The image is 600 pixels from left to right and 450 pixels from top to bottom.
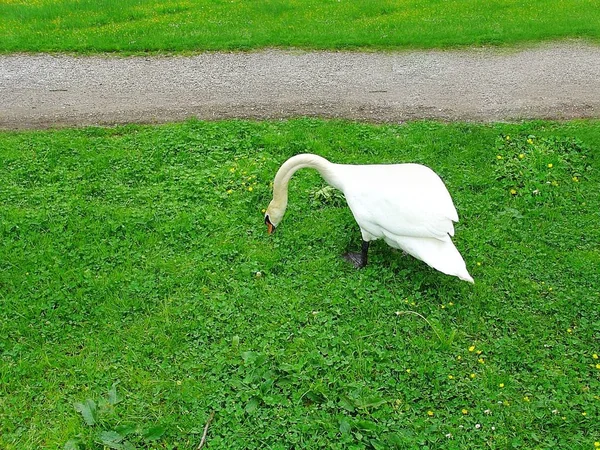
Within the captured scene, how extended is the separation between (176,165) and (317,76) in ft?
12.7

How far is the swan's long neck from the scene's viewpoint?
19.4 ft

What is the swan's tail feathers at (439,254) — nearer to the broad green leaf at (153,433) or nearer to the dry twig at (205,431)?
the dry twig at (205,431)

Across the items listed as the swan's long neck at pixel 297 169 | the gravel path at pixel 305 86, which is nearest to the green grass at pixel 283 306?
the swan's long neck at pixel 297 169

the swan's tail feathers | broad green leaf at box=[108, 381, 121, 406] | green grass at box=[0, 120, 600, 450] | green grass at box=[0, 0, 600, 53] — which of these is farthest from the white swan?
green grass at box=[0, 0, 600, 53]

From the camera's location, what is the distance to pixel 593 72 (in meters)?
10.4

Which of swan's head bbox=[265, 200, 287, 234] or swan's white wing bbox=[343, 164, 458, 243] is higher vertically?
swan's white wing bbox=[343, 164, 458, 243]

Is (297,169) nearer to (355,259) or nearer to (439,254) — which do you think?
(355,259)

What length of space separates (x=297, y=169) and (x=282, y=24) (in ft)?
24.8

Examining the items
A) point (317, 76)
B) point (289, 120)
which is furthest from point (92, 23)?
point (289, 120)

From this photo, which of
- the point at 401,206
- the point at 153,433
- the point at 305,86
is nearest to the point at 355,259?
the point at 401,206

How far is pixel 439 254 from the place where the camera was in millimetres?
5277

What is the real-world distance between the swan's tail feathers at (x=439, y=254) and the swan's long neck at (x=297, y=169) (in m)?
1.01

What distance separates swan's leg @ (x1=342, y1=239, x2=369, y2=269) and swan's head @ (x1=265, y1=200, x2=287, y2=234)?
0.80 m

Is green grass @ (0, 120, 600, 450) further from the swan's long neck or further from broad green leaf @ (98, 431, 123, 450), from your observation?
the swan's long neck
